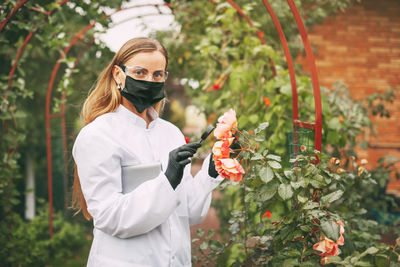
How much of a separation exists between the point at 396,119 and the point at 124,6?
12.0 feet

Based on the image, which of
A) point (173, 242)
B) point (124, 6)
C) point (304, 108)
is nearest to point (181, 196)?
point (173, 242)

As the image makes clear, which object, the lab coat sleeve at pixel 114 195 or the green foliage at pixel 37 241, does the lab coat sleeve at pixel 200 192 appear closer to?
the lab coat sleeve at pixel 114 195

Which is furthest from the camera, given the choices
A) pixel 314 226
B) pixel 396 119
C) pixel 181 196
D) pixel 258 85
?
pixel 396 119

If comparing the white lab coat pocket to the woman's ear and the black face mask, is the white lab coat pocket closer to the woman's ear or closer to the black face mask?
the black face mask

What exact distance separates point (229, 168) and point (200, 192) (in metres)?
0.26

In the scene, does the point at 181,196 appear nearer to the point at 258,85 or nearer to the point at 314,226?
the point at 314,226

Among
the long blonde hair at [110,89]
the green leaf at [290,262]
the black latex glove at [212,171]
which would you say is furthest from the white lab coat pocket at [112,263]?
the green leaf at [290,262]

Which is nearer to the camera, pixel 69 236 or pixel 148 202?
pixel 148 202

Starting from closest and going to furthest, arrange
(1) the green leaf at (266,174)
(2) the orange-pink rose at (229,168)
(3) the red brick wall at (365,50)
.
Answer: (2) the orange-pink rose at (229,168) < (1) the green leaf at (266,174) < (3) the red brick wall at (365,50)

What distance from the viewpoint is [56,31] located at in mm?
3215

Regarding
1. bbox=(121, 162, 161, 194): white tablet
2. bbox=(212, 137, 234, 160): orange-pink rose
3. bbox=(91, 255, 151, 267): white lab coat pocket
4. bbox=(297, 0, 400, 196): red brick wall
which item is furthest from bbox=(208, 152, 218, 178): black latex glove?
bbox=(297, 0, 400, 196): red brick wall

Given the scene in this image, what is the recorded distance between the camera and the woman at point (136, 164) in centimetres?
142

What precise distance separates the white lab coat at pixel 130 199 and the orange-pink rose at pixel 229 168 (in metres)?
0.16

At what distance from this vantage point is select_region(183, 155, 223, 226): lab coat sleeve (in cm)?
171
